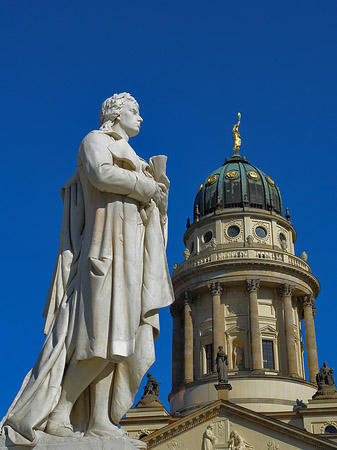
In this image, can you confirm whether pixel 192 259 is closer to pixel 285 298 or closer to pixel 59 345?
pixel 285 298

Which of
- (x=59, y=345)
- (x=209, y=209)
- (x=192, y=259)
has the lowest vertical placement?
(x=59, y=345)

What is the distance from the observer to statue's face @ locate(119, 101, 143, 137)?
611cm

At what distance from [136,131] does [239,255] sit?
2111 inches

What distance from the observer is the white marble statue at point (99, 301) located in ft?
16.7

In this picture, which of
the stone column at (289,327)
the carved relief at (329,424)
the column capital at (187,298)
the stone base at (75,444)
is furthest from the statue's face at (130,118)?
the column capital at (187,298)

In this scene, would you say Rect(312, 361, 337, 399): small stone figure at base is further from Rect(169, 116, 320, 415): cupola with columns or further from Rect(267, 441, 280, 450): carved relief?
Rect(267, 441, 280, 450): carved relief

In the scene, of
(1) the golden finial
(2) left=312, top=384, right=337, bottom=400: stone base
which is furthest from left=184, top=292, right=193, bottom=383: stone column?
(1) the golden finial

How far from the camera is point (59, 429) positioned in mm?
4992

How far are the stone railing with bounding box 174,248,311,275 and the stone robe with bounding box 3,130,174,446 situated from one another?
2102 inches

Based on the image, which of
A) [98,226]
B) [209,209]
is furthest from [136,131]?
[209,209]

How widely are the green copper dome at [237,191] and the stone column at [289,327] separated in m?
8.47

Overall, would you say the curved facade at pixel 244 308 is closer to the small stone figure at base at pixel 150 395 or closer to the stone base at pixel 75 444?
the small stone figure at base at pixel 150 395

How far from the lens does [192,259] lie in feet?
201

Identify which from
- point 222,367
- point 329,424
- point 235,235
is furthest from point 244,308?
point 329,424
